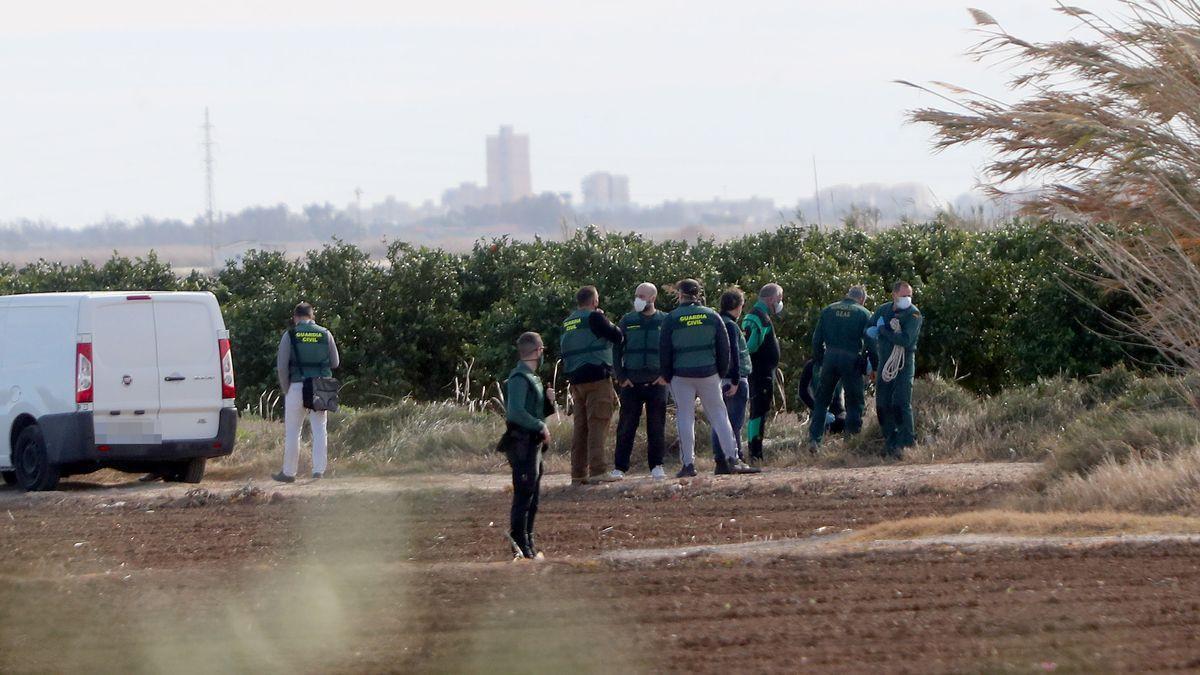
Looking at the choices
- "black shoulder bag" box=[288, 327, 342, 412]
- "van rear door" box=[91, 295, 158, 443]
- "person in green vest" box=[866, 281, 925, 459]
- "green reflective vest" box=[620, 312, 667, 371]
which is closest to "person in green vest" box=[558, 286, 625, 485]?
"green reflective vest" box=[620, 312, 667, 371]

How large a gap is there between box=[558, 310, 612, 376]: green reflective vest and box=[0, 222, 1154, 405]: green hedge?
19.9 feet

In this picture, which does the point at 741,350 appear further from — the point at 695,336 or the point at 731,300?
the point at 695,336

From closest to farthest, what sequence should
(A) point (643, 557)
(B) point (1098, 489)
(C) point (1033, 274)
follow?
(A) point (643, 557)
(B) point (1098, 489)
(C) point (1033, 274)

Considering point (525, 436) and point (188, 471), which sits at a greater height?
point (525, 436)

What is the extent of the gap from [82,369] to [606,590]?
751 centimetres

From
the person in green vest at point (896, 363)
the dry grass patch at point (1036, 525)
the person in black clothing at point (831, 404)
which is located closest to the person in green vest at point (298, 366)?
the person in black clothing at point (831, 404)

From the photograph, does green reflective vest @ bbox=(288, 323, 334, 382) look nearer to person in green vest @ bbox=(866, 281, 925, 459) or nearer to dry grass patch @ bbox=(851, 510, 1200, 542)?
person in green vest @ bbox=(866, 281, 925, 459)

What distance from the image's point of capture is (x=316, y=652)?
7086 mm

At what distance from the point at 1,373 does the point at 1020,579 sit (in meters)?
10.4

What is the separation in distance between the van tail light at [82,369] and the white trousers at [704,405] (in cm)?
539

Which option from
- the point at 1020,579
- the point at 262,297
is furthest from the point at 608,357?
the point at 262,297

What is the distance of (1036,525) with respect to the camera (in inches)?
383

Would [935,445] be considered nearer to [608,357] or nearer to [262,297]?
[608,357]

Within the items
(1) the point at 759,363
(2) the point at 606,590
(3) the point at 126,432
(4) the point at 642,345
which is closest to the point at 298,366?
(3) the point at 126,432
